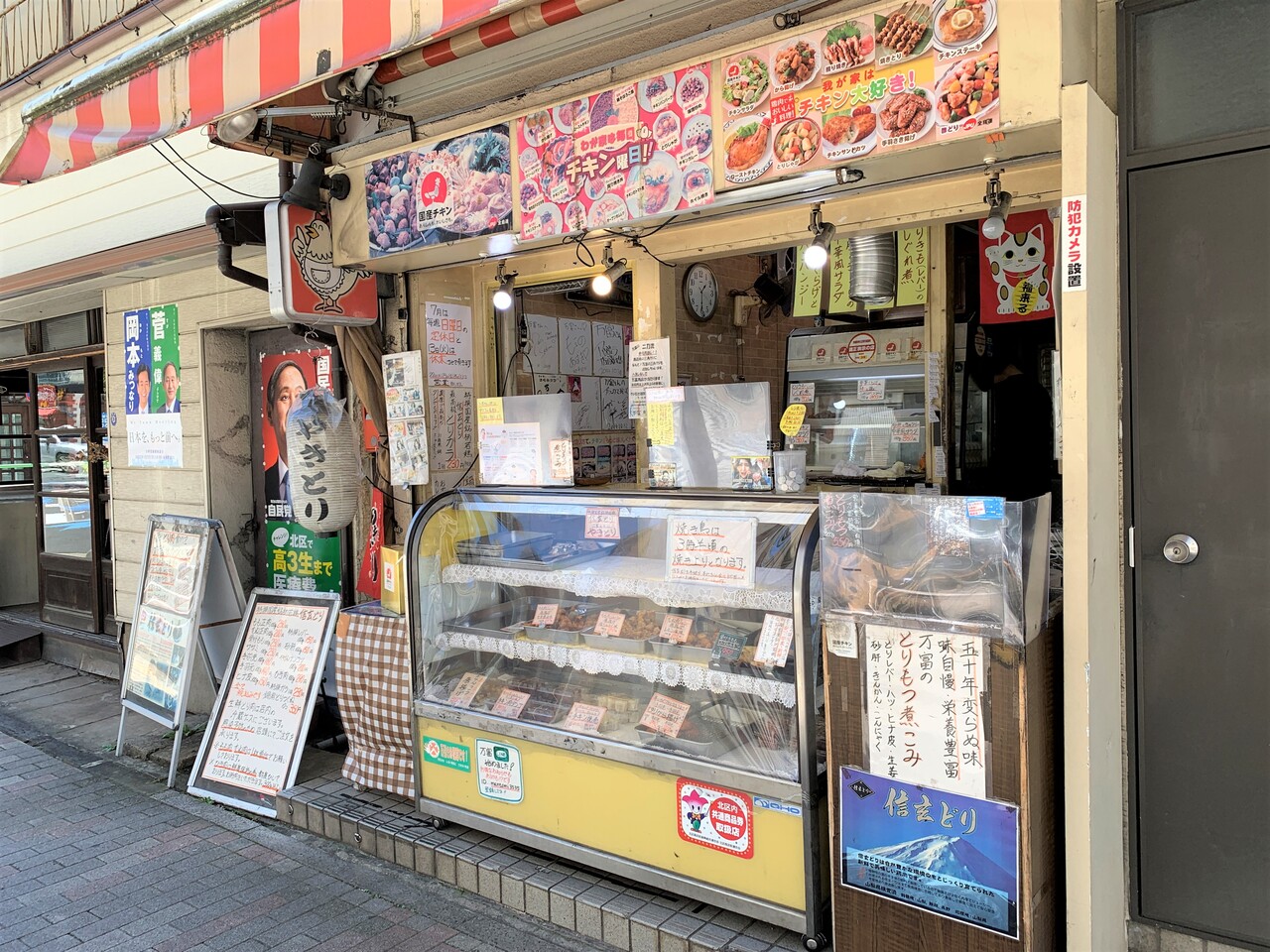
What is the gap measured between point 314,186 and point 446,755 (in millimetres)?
3229

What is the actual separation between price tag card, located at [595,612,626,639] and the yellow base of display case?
541 mm

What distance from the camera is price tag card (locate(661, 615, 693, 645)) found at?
3920 millimetres

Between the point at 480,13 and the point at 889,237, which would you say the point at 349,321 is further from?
the point at 889,237

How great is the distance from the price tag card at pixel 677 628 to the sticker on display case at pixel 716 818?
0.59 m

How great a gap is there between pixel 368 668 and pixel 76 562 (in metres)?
5.53

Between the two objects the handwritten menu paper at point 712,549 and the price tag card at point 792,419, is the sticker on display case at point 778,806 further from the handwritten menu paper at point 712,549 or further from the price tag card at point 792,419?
the price tag card at point 792,419

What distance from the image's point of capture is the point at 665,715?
153 inches

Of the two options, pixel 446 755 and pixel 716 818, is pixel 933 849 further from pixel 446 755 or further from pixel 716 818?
pixel 446 755

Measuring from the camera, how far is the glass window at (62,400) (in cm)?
873

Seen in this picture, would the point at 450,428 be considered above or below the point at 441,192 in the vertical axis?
below

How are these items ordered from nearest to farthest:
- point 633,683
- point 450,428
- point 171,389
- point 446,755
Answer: point 633,683, point 446,755, point 450,428, point 171,389

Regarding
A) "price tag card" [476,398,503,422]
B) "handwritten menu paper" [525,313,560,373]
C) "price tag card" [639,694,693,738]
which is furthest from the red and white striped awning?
"price tag card" [639,694,693,738]

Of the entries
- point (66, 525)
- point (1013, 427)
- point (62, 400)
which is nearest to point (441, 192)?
point (1013, 427)

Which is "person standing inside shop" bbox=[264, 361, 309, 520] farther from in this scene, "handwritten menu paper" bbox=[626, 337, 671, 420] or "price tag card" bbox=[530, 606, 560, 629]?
"price tag card" bbox=[530, 606, 560, 629]
